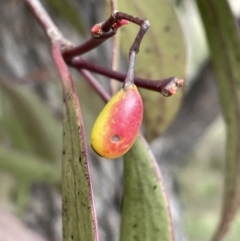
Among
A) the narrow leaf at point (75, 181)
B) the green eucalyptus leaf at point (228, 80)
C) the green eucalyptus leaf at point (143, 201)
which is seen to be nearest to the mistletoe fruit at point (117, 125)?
the narrow leaf at point (75, 181)

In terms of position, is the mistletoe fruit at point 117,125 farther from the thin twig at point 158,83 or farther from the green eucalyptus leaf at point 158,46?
the green eucalyptus leaf at point 158,46

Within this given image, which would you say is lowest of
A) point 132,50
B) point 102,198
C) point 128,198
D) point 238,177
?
point 102,198

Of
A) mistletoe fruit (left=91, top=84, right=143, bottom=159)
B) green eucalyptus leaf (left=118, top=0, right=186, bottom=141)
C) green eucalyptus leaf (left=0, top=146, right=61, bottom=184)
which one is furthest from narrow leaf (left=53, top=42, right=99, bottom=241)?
green eucalyptus leaf (left=0, top=146, right=61, bottom=184)

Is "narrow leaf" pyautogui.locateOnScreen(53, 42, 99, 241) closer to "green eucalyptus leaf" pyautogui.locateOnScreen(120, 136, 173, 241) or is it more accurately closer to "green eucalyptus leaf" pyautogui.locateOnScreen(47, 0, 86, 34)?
"green eucalyptus leaf" pyautogui.locateOnScreen(120, 136, 173, 241)

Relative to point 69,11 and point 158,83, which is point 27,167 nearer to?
point 69,11

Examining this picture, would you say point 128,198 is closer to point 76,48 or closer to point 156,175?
point 156,175

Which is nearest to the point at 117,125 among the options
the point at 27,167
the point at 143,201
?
the point at 143,201

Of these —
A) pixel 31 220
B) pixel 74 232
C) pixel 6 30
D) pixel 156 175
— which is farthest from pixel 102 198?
pixel 74 232
